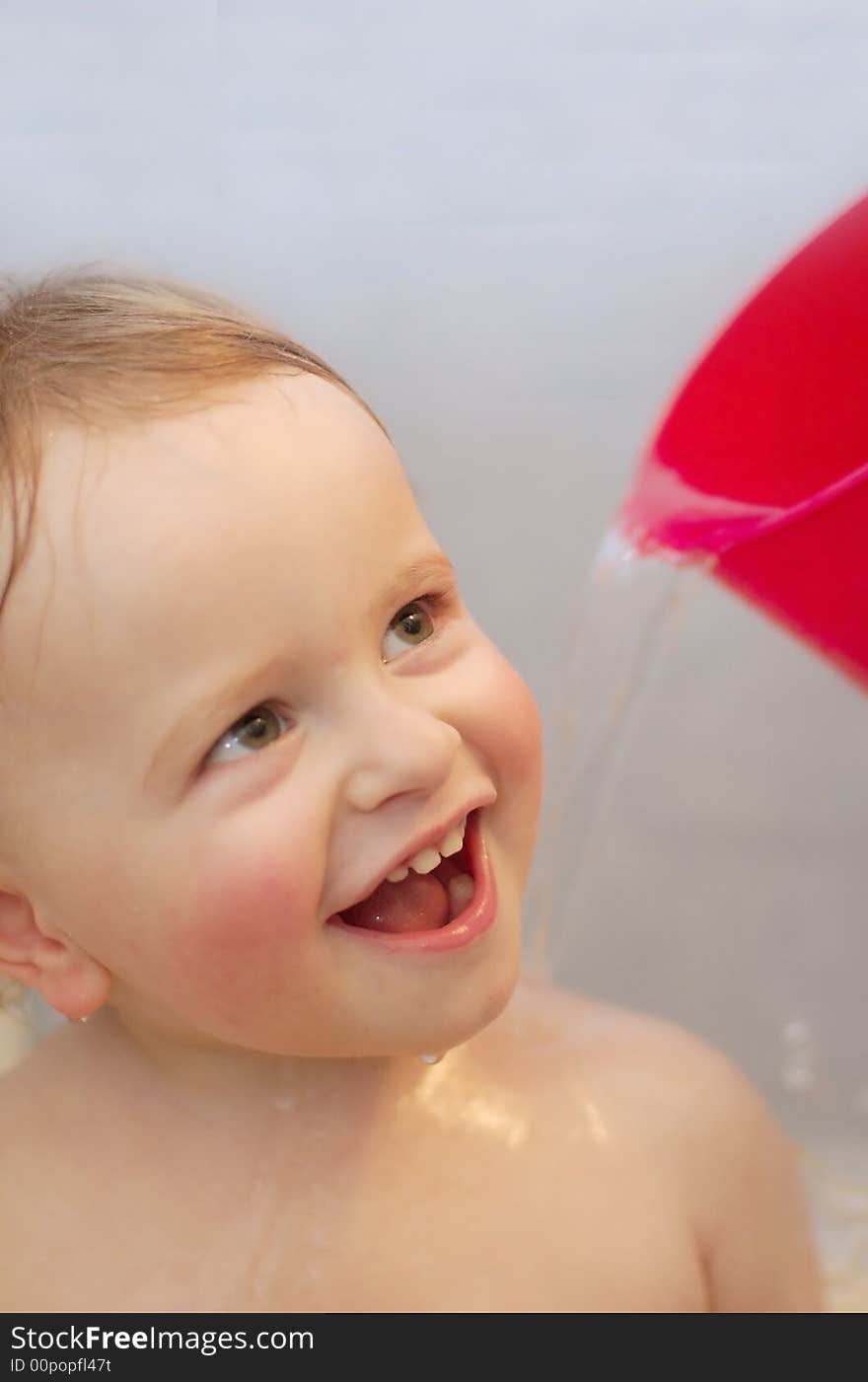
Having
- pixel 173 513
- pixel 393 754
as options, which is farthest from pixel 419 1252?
pixel 173 513

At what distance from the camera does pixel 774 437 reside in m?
0.94

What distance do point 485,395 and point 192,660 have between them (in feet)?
2.55

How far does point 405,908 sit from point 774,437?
0.42 meters

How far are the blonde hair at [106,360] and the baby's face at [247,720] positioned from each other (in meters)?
0.01

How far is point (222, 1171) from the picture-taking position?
0.76 metres

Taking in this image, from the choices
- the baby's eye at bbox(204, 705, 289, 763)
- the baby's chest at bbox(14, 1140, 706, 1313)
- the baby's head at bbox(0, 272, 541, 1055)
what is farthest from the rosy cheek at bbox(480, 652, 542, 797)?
the baby's chest at bbox(14, 1140, 706, 1313)

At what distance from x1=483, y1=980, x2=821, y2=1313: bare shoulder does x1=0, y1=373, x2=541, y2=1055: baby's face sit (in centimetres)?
16

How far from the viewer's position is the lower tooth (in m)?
0.69

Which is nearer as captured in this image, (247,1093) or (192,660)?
(192,660)

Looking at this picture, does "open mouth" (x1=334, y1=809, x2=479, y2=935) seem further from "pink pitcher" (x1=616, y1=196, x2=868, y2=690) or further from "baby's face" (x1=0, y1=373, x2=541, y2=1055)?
"pink pitcher" (x1=616, y1=196, x2=868, y2=690)
